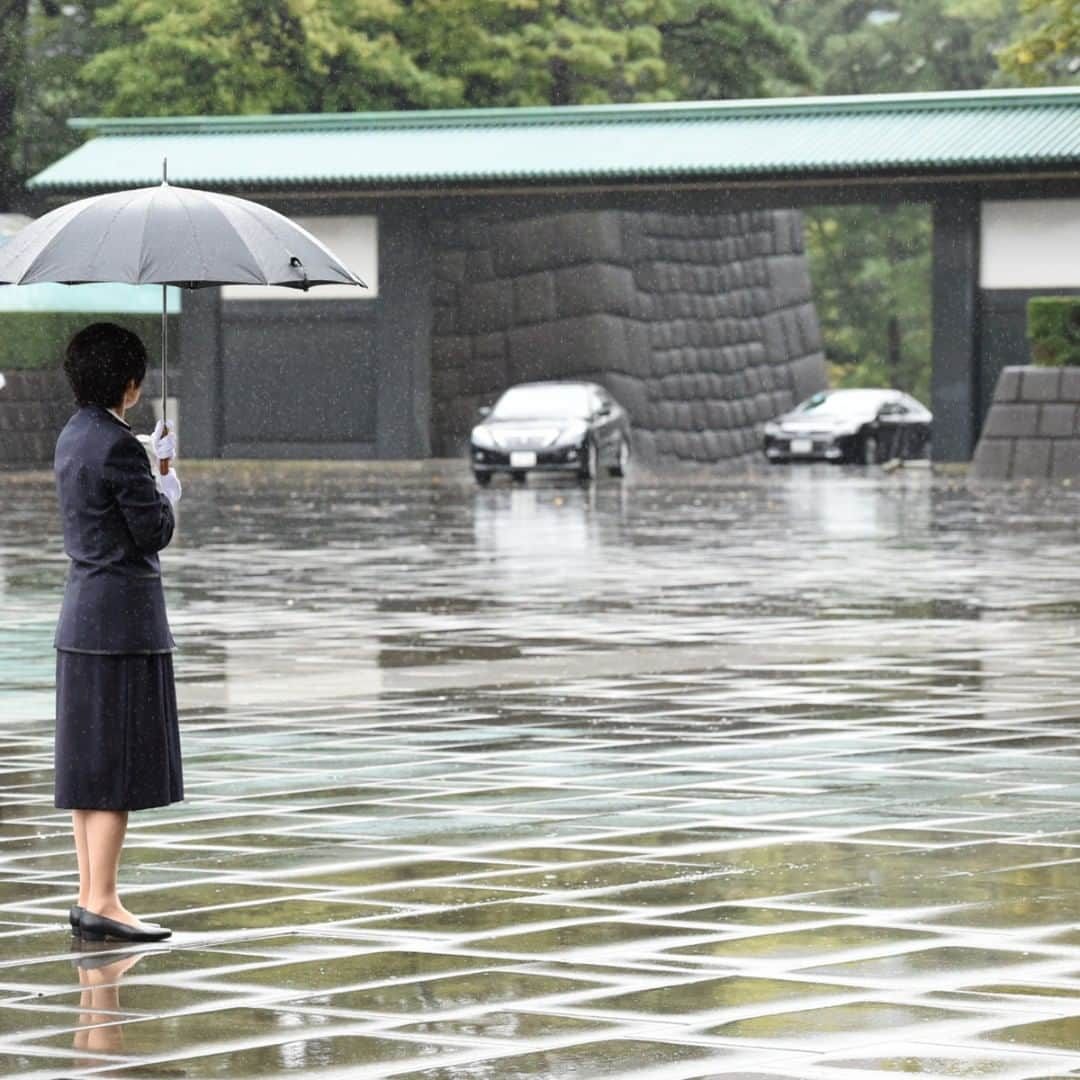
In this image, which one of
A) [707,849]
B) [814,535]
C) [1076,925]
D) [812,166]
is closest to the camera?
[1076,925]

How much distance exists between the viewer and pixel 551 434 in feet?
125

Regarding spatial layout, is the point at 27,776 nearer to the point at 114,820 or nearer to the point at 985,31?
the point at 114,820

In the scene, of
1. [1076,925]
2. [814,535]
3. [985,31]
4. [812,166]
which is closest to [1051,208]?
[812,166]

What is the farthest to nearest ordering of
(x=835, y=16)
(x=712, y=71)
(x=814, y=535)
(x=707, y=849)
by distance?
1. (x=835, y=16)
2. (x=712, y=71)
3. (x=814, y=535)
4. (x=707, y=849)

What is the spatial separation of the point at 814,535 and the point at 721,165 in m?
17.0

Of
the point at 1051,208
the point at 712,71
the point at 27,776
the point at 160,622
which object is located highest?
the point at 712,71

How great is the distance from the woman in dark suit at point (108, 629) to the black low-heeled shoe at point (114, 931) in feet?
0.34

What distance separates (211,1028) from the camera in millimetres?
6016

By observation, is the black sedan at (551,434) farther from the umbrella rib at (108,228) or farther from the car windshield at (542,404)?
the umbrella rib at (108,228)

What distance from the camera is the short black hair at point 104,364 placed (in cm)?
734

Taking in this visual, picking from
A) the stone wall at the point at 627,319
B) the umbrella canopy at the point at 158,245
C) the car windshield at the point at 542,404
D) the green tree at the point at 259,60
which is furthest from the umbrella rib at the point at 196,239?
the green tree at the point at 259,60

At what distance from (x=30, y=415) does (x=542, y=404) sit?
26.3ft

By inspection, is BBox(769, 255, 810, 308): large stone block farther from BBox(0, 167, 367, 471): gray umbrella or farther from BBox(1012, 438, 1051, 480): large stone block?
BBox(0, 167, 367, 471): gray umbrella

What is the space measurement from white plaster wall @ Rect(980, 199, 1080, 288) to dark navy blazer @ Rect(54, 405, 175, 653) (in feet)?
115
